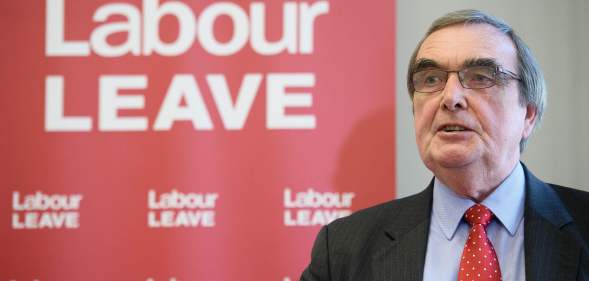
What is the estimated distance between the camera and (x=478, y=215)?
5.08 ft

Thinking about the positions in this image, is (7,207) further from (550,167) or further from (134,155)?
(550,167)

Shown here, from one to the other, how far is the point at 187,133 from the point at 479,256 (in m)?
1.30

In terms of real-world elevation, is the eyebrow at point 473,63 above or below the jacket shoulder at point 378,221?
above

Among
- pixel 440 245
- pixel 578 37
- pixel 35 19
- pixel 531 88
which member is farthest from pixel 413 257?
pixel 35 19

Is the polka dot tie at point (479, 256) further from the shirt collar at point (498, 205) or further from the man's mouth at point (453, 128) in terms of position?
the man's mouth at point (453, 128)

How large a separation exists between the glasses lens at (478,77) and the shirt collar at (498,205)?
0.84 feet

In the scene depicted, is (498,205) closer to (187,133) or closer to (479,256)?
(479,256)

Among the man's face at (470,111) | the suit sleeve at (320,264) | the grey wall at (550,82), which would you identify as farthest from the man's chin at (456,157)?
the grey wall at (550,82)

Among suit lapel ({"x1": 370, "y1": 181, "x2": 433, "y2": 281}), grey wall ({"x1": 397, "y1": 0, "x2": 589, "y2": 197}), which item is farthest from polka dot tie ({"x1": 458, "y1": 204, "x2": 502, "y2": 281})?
grey wall ({"x1": 397, "y1": 0, "x2": 589, "y2": 197})

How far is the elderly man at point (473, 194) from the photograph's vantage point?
148 centimetres

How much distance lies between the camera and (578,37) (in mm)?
2635

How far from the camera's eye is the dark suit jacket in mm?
1435

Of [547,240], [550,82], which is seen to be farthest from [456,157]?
[550,82]

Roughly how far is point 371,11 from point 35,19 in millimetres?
1357
